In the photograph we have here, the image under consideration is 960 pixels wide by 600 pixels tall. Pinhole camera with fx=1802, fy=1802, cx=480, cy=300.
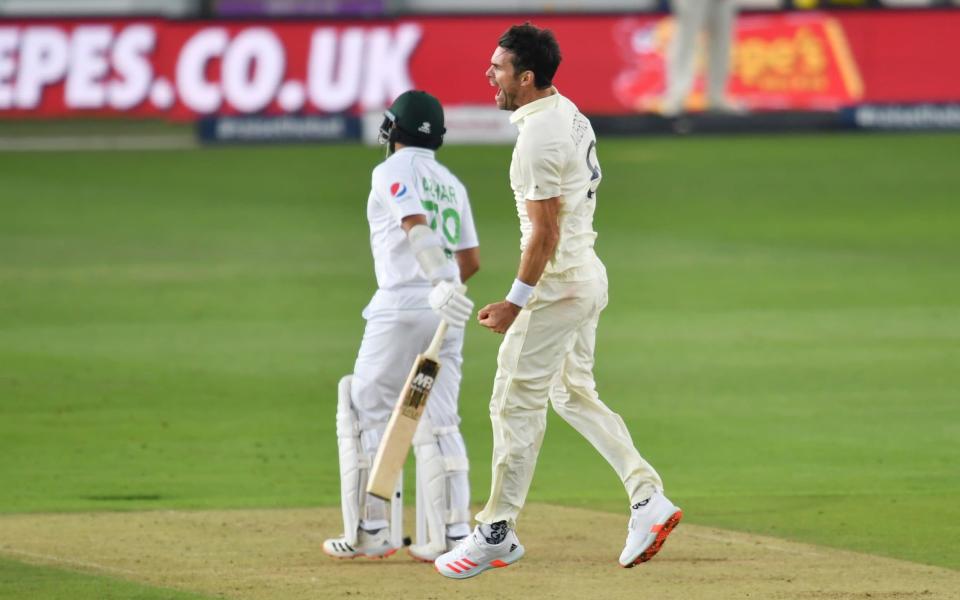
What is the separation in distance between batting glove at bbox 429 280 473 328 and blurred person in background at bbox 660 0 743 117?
16.9 metres

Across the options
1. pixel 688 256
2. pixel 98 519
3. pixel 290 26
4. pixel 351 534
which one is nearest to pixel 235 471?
pixel 98 519

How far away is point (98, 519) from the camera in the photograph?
9.33 metres

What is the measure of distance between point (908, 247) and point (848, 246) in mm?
645

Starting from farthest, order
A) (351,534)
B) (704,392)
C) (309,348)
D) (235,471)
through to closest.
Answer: (309,348) < (704,392) < (235,471) < (351,534)

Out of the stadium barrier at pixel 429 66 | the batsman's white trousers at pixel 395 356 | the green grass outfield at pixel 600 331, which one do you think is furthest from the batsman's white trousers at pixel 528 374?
the stadium barrier at pixel 429 66

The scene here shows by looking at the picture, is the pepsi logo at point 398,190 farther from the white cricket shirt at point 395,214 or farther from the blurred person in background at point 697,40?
the blurred person in background at point 697,40

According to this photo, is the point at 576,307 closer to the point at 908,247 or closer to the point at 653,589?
the point at 653,589

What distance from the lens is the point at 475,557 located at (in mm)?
7703

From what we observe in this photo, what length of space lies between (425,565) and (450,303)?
1.42m

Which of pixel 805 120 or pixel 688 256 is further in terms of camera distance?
pixel 805 120

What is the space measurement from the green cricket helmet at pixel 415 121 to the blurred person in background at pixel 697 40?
1609cm

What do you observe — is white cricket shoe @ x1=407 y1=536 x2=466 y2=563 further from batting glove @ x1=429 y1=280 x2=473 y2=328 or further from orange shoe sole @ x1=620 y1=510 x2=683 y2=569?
batting glove @ x1=429 y1=280 x2=473 y2=328

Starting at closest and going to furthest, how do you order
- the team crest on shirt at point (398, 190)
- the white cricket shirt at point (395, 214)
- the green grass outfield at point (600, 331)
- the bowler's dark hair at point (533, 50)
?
1. the bowler's dark hair at point (533, 50)
2. the team crest on shirt at point (398, 190)
3. the white cricket shirt at point (395, 214)
4. the green grass outfield at point (600, 331)

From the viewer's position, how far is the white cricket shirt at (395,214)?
829 cm
